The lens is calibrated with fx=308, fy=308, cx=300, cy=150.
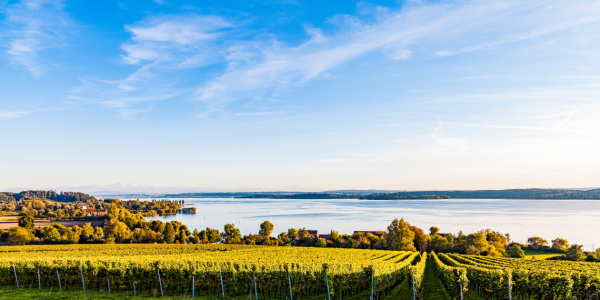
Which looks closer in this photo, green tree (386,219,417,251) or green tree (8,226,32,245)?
green tree (8,226,32,245)

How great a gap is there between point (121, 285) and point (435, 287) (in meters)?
21.4

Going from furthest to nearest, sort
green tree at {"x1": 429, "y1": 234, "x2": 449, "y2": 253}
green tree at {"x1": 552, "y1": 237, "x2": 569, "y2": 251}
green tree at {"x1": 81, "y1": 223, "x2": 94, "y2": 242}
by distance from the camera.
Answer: green tree at {"x1": 81, "y1": 223, "x2": 94, "y2": 242} < green tree at {"x1": 429, "y1": 234, "x2": 449, "y2": 253} < green tree at {"x1": 552, "y1": 237, "x2": 569, "y2": 251}

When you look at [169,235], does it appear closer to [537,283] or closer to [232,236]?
[232,236]

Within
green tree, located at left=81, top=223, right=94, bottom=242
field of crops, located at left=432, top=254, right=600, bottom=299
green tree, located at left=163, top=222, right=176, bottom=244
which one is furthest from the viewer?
green tree, located at left=163, top=222, right=176, bottom=244

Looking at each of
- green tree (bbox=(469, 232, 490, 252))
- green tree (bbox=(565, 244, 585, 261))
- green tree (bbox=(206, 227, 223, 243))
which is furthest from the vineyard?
green tree (bbox=(206, 227, 223, 243))

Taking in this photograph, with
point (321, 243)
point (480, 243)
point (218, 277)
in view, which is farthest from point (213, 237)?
point (218, 277)

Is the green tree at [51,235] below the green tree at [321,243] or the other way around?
the other way around

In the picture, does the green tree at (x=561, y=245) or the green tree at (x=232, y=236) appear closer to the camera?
the green tree at (x=561, y=245)

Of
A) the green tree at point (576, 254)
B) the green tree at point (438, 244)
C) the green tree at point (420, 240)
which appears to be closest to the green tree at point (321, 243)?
the green tree at point (420, 240)

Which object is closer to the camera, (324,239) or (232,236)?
(324,239)

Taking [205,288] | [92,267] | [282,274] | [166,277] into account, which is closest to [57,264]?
[92,267]

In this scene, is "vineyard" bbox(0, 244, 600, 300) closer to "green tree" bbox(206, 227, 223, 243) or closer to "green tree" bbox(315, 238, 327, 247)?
"green tree" bbox(315, 238, 327, 247)

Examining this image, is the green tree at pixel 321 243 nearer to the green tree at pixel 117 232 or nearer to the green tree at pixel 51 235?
the green tree at pixel 117 232

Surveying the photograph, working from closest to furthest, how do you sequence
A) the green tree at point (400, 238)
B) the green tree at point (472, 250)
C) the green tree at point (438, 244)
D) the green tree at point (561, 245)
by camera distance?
the green tree at point (472, 250), the green tree at point (400, 238), the green tree at point (561, 245), the green tree at point (438, 244)
